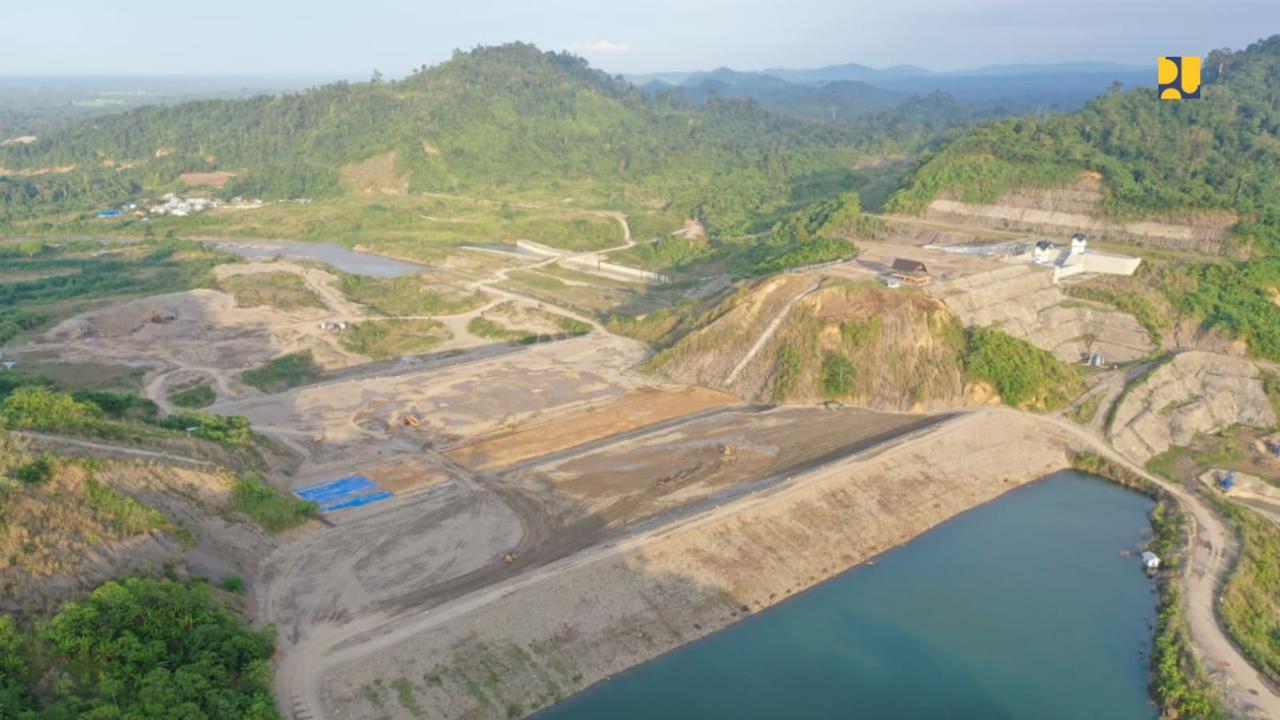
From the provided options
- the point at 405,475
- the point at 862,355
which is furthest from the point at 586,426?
the point at 862,355

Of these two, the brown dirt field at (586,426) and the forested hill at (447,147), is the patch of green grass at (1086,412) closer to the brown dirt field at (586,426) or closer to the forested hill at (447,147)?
the brown dirt field at (586,426)

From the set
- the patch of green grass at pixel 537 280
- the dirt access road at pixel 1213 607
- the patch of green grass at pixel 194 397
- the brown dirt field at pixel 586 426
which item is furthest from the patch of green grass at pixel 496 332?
the dirt access road at pixel 1213 607

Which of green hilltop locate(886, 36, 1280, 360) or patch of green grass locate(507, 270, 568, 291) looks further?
patch of green grass locate(507, 270, 568, 291)

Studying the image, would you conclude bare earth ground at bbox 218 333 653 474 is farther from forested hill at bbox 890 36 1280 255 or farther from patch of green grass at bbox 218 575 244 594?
forested hill at bbox 890 36 1280 255

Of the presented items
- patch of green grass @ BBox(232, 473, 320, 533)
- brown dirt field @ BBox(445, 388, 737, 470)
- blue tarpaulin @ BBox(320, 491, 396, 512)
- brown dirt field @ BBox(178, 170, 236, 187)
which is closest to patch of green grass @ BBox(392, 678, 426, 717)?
patch of green grass @ BBox(232, 473, 320, 533)

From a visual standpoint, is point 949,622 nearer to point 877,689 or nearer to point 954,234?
point 877,689

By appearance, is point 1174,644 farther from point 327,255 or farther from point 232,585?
point 327,255
